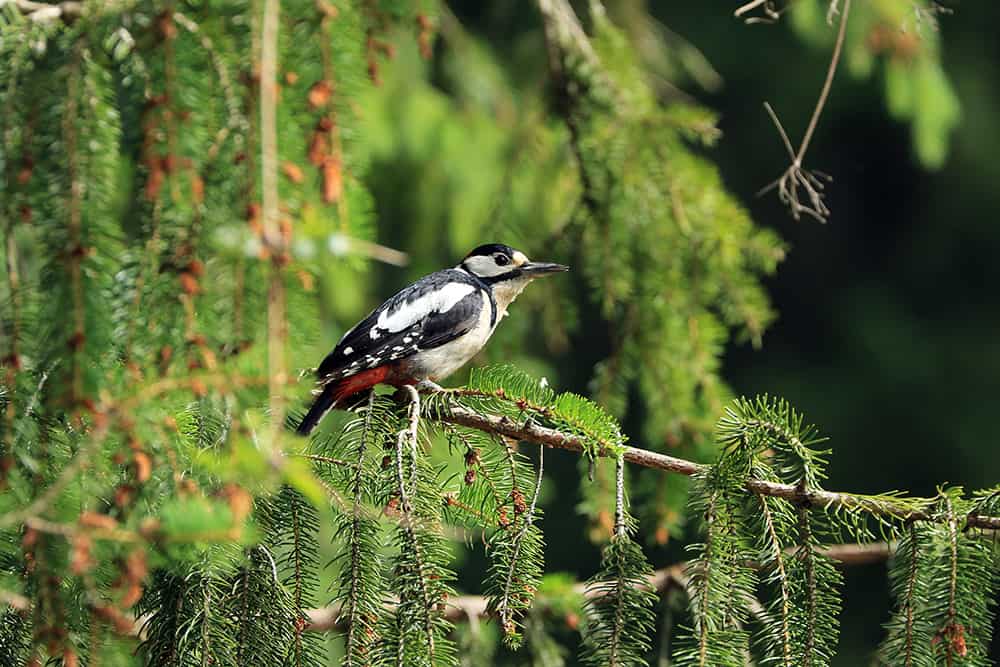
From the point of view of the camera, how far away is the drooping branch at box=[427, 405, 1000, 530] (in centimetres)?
197

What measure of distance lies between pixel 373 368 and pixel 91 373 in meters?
1.71

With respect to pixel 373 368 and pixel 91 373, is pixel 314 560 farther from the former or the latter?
pixel 373 368

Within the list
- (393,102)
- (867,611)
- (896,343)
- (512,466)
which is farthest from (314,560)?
(896,343)

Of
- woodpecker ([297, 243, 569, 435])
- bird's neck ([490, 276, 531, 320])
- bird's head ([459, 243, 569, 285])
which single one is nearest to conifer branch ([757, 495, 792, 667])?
woodpecker ([297, 243, 569, 435])

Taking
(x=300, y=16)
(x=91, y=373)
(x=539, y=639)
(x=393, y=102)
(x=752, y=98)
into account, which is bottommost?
(x=752, y=98)

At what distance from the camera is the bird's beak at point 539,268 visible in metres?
3.50

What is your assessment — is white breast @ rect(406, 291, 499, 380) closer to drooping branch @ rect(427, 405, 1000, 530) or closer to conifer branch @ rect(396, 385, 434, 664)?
drooping branch @ rect(427, 405, 1000, 530)

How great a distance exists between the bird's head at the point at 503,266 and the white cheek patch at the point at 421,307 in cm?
11

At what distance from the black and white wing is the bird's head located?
8 cm

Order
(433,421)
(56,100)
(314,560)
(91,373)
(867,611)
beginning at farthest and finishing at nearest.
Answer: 1. (867,611)
2. (433,421)
3. (314,560)
4. (56,100)
5. (91,373)

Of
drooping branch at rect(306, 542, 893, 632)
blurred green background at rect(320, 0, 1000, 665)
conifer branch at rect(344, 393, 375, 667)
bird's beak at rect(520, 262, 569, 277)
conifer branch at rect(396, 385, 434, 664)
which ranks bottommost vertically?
blurred green background at rect(320, 0, 1000, 665)

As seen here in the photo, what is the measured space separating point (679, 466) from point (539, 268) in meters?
1.47

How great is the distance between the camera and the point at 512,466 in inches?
91.7

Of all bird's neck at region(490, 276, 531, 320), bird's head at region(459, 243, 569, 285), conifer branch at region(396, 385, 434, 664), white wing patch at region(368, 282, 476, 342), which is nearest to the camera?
conifer branch at region(396, 385, 434, 664)
